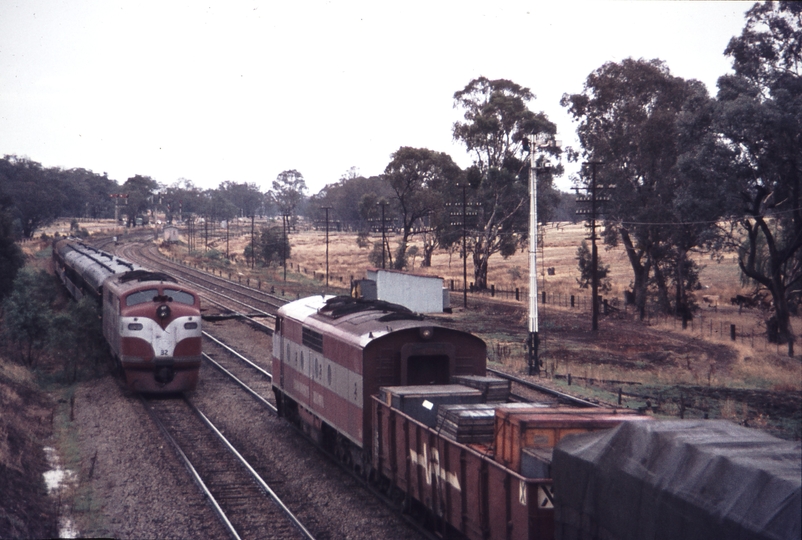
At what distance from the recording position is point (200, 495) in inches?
558

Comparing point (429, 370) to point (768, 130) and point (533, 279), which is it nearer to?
point (533, 279)

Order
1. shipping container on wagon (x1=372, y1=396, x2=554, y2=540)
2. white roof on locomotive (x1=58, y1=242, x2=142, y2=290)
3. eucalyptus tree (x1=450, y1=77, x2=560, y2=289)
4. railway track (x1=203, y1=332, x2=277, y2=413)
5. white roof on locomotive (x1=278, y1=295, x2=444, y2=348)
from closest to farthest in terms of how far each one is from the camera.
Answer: shipping container on wagon (x1=372, y1=396, x2=554, y2=540) → white roof on locomotive (x1=278, y1=295, x2=444, y2=348) → railway track (x1=203, y1=332, x2=277, y2=413) → white roof on locomotive (x1=58, y1=242, x2=142, y2=290) → eucalyptus tree (x1=450, y1=77, x2=560, y2=289)

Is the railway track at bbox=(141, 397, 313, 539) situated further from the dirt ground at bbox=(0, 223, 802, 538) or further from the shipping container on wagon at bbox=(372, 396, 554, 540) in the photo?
the shipping container on wagon at bbox=(372, 396, 554, 540)

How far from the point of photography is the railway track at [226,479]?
12.6 meters

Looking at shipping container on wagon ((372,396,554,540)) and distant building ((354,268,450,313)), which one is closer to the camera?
shipping container on wagon ((372,396,554,540))

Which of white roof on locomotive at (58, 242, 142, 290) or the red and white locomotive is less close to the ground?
white roof on locomotive at (58, 242, 142, 290)

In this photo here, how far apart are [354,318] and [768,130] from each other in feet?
89.8

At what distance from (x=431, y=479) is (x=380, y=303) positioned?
6213 mm

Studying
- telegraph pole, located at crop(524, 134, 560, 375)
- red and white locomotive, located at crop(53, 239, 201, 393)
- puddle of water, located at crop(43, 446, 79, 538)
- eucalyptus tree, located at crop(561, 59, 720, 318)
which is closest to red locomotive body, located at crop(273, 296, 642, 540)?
red and white locomotive, located at crop(53, 239, 201, 393)

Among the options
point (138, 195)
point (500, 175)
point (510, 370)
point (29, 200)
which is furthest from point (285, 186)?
Answer: point (510, 370)

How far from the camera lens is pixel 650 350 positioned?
111 feet

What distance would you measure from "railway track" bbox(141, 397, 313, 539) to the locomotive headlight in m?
2.63

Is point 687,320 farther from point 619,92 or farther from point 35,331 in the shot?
point 35,331

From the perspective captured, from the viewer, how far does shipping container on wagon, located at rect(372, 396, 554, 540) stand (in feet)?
28.5
